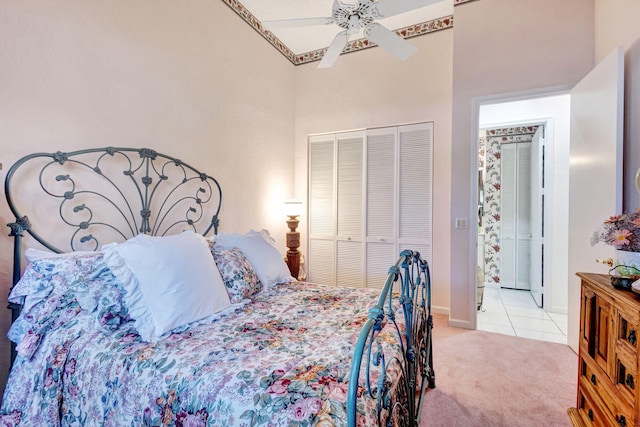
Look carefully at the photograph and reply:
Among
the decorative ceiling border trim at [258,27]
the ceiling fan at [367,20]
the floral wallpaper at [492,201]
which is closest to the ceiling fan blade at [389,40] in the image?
the ceiling fan at [367,20]

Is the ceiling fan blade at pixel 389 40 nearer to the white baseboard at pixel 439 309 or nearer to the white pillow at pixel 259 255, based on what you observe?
the white pillow at pixel 259 255

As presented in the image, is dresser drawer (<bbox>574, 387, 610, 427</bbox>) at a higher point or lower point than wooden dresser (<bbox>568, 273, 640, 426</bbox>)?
lower

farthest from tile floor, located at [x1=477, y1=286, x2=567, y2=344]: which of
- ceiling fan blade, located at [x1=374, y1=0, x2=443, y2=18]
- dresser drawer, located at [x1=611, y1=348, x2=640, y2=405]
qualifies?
ceiling fan blade, located at [x1=374, y1=0, x2=443, y2=18]

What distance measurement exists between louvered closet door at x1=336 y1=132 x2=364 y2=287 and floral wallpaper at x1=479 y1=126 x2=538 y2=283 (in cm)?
227

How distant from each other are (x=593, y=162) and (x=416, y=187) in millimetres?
1555

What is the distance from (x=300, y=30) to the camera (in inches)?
137

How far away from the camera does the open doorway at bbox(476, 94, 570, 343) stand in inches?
132

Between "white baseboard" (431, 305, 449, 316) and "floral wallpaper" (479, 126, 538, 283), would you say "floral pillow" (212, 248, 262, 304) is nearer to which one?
"white baseboard" (431, 305, 449, 316)

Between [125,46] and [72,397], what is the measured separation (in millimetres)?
2107

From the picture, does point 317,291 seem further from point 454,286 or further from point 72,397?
point 454,286

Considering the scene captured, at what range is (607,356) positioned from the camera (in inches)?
52.4

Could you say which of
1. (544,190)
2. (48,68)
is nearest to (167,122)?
(48,68)

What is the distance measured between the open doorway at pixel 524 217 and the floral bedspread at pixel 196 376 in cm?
259

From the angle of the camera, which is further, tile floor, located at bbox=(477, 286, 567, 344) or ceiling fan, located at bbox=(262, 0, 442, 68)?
tile floor, located at bbox=(477, 286, 567, 344)
